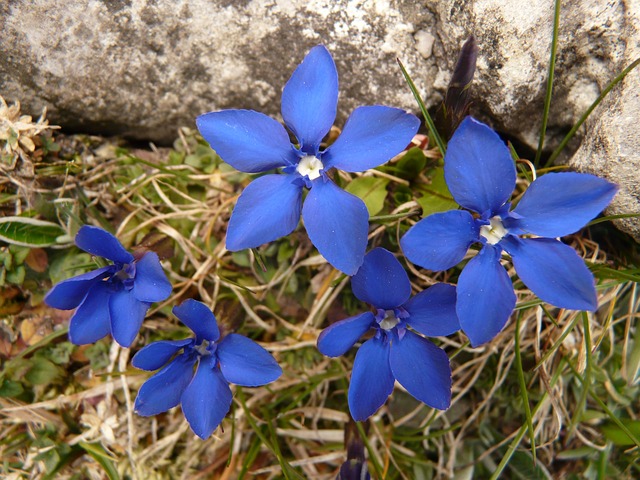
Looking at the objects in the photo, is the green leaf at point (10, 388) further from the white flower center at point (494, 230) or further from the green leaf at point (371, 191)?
the white flower center at point (494, 230)

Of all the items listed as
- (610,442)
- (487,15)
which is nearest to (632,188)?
(487,15)

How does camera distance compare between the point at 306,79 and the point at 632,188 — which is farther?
the point at 632,188

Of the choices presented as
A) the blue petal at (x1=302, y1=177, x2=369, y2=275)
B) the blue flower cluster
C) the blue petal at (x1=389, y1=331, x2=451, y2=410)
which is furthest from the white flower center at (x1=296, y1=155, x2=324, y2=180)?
the blue petal at (x1=389, y1=331, x2=451, y2=410)

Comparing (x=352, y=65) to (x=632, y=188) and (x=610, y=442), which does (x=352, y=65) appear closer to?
(x=632, y=188)

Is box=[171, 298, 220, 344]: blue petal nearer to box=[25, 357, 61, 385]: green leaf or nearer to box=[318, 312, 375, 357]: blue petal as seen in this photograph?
box=[318, 312, 375, 357]: blue petal

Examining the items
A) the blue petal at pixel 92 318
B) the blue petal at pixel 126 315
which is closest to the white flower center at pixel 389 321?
the blue petal at pixel 126 315

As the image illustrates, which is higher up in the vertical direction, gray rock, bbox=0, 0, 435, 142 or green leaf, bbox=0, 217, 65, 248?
gray rock, bbox=0, 0, 435, 142

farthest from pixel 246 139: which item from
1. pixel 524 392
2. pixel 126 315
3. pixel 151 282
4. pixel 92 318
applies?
pixel 524 392
